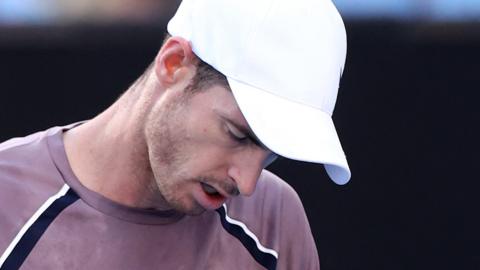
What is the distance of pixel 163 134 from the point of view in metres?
2.13

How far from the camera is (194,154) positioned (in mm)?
2096

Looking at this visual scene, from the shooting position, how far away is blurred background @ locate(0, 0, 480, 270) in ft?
11.7

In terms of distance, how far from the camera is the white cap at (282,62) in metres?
2.02

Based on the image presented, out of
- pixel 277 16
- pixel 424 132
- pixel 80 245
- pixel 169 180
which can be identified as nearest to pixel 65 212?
pixel 80 245

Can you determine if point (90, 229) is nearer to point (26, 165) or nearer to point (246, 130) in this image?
point (26, 165)

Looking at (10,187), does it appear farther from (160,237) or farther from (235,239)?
(235,239)

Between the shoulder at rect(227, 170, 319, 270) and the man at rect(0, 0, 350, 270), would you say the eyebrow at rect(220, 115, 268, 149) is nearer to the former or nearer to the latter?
the man at rect(0, 0, 350, 270)

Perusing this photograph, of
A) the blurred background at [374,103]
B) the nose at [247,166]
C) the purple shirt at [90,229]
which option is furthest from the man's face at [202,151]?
the blurred background at [374,103]

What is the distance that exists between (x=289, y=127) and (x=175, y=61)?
0.84 ft

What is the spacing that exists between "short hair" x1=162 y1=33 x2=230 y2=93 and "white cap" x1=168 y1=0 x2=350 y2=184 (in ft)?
0.04

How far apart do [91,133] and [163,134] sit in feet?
0.59

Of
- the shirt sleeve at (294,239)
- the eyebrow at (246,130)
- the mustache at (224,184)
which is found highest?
the eyebrow at (246,130)

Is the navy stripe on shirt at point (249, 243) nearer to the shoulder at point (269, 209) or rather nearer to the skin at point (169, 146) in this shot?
the shoulder at point (269, 209)

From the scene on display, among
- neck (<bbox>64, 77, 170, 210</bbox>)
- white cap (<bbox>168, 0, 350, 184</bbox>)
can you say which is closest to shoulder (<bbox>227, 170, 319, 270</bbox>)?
neck (<bbox>64, 77, 170, 210</bbox>)
